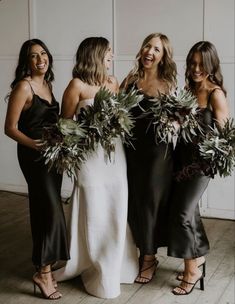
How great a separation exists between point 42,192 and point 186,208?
38.7 inches

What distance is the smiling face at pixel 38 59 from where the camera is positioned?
351 centimetres

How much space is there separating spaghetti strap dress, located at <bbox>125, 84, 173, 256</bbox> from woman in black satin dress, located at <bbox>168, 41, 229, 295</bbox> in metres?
0.10

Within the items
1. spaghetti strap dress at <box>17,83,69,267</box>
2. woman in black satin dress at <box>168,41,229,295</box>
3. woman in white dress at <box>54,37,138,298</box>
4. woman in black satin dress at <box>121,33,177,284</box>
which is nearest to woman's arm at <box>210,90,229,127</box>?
woman in black satin dress at <box>168,41,229,295</box>

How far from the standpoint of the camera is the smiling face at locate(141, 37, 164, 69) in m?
3.59

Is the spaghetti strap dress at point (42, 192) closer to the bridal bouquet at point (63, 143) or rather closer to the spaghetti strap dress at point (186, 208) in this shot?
the bridal bouquet at point (63, 143)

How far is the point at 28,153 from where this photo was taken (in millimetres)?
3504

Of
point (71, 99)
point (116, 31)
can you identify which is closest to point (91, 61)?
point (71, 99)

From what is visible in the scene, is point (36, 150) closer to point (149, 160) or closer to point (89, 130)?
point (89, 130)

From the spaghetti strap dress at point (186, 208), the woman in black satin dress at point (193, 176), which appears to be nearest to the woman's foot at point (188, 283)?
the woman in black satin dress at point (193, 176)

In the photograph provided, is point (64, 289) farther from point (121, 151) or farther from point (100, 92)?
point (100, 92)

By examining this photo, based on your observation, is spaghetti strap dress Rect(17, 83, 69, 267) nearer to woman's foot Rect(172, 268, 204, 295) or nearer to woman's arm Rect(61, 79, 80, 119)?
woman's arm Rect(61, 79, 80, 119)

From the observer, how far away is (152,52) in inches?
141

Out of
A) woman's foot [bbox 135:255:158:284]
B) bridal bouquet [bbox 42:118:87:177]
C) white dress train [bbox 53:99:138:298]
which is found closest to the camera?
bridal bouquet [bbox 42:118:87:177]

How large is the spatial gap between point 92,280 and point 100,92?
1358 mm
